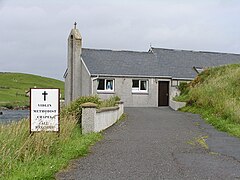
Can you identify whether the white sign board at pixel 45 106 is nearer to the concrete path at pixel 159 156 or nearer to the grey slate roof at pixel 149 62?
the concrete path at pixel 159 156

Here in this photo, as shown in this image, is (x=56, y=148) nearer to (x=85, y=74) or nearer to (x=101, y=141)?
(x=101, y=141)

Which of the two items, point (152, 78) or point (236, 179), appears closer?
point (236, 179)

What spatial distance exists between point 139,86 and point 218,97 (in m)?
13.0

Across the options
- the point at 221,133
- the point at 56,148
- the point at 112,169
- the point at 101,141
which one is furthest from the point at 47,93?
the point at 221,133

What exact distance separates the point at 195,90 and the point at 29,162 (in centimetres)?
2213

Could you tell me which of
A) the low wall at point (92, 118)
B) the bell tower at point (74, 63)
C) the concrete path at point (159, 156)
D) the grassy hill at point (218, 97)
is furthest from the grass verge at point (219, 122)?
the bell tower at point (74, 63)

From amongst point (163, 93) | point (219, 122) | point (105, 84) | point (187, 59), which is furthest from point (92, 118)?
point (187, 59)

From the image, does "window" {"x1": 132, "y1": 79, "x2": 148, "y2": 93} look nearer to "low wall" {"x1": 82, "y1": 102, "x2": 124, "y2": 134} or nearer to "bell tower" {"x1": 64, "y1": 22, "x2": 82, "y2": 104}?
"bell tower" {"x1": 64, "y1": 22, "x2": 82, "y2": 104}

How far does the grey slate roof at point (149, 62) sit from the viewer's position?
38.6 meters

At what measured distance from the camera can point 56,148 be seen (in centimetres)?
1173

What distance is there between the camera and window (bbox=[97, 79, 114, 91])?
37647 mm

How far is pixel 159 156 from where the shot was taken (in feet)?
39.0

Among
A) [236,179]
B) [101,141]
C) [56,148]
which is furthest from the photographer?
[101,141]

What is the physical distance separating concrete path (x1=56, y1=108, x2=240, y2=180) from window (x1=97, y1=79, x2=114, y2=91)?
61.1ft
